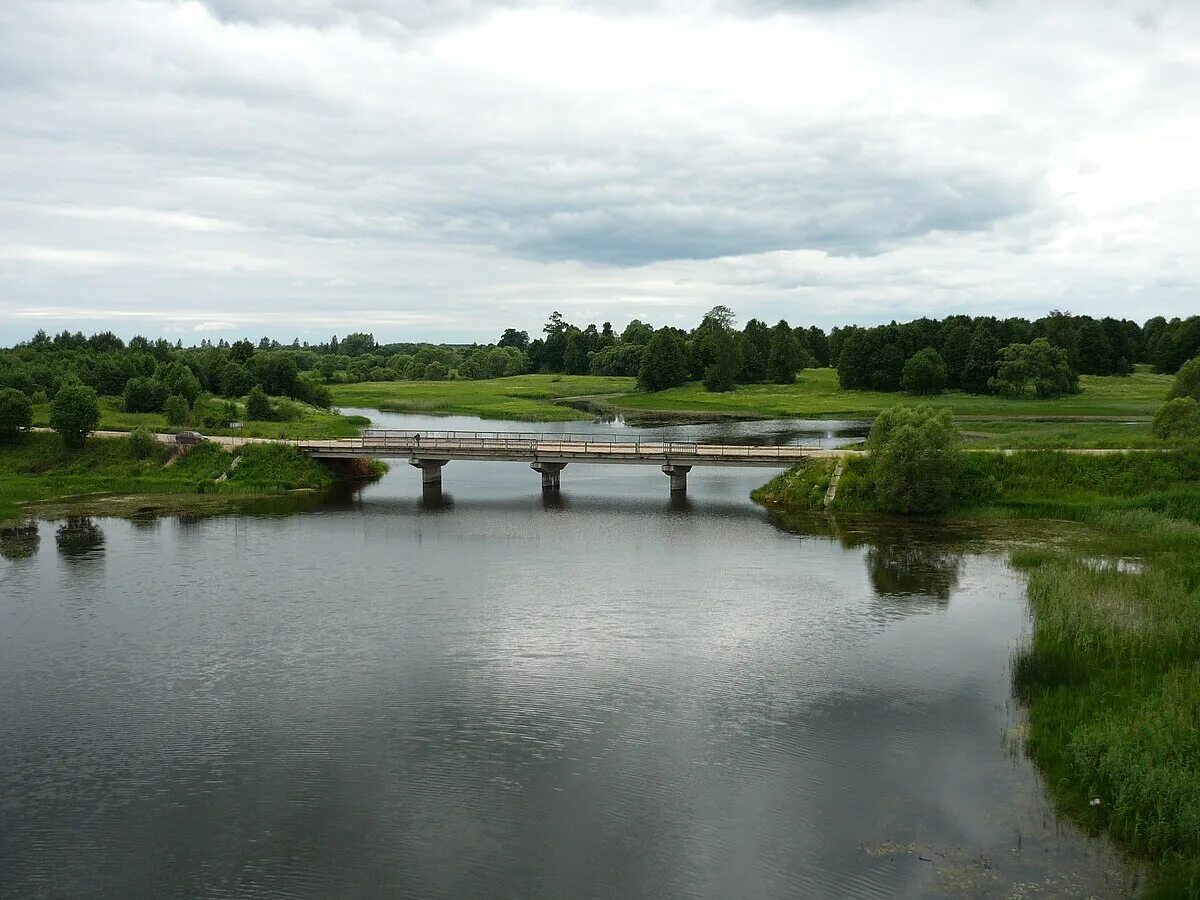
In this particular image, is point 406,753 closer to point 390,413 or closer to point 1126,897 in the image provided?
point 1126,897

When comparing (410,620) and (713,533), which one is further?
(713,533)

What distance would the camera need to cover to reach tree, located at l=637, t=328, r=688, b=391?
176 meters

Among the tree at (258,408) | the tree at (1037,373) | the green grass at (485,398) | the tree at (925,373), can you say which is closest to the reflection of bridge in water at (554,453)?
the tree at (258,408)

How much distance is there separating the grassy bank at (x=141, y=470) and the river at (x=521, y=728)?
20.6m

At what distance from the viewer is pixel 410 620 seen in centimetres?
3988

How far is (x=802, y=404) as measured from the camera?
14312 cm

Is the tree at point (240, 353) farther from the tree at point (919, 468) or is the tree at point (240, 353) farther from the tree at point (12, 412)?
the tree at point (919, 468)

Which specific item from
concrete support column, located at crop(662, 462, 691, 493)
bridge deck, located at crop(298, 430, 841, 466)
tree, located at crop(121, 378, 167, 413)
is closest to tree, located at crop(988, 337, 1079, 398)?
bridge deck, located at crop(298, 430, 841, 466)

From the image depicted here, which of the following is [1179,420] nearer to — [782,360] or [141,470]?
[141,470]

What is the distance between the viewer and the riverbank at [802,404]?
98.0m

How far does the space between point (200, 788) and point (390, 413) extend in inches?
5052

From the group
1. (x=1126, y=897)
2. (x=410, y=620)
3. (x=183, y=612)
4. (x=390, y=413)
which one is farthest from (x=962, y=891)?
(x=390, y=413)

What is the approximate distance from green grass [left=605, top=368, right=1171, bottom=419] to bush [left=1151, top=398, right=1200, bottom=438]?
39934mm

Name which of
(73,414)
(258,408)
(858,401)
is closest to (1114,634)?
(73,414)
